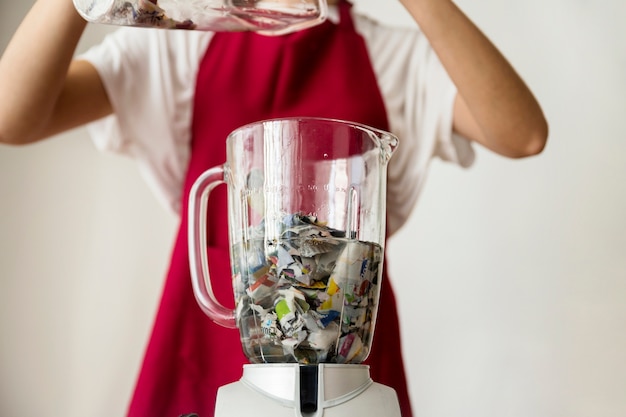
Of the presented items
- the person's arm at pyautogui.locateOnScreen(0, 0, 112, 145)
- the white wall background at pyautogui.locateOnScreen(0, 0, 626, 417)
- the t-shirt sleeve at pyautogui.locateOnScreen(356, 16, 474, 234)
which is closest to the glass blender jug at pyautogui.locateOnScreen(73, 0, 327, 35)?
the person's arm at pyautogui.locateOnScreen(0, 0, 112, 145)

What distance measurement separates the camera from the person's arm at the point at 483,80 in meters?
0.62

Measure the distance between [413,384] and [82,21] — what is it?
2.04 ft

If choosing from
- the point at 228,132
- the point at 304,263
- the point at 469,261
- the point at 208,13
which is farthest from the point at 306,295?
the point at 469,261

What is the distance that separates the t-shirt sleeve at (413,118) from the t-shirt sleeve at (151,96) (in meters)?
0.21

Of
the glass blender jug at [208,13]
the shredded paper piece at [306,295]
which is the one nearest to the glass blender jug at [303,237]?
the shredded paper piece at [306,295]

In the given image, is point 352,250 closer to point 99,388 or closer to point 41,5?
point 41,5

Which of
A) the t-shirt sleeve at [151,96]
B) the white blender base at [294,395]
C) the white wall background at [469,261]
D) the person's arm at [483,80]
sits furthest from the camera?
the white wall background at [469,261]

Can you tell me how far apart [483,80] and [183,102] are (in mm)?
310

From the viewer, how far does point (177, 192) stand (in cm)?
79

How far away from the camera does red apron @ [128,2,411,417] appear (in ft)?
2.12

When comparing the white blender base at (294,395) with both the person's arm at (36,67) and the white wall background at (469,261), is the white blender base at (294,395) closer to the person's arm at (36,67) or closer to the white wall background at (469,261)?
the person's arm at (36,67)

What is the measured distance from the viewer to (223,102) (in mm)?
742

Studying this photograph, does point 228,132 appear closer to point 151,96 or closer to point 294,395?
point 151,96

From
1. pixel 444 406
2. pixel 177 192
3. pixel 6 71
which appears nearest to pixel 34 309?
pixel 177 192
